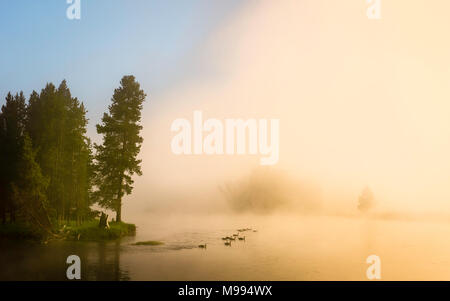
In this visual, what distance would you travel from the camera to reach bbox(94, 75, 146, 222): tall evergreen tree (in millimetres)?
51750

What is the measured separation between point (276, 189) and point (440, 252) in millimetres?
118950

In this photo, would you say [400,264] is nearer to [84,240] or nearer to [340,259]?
[340,259]

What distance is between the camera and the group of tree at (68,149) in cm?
4834

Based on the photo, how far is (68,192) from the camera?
165 feet
